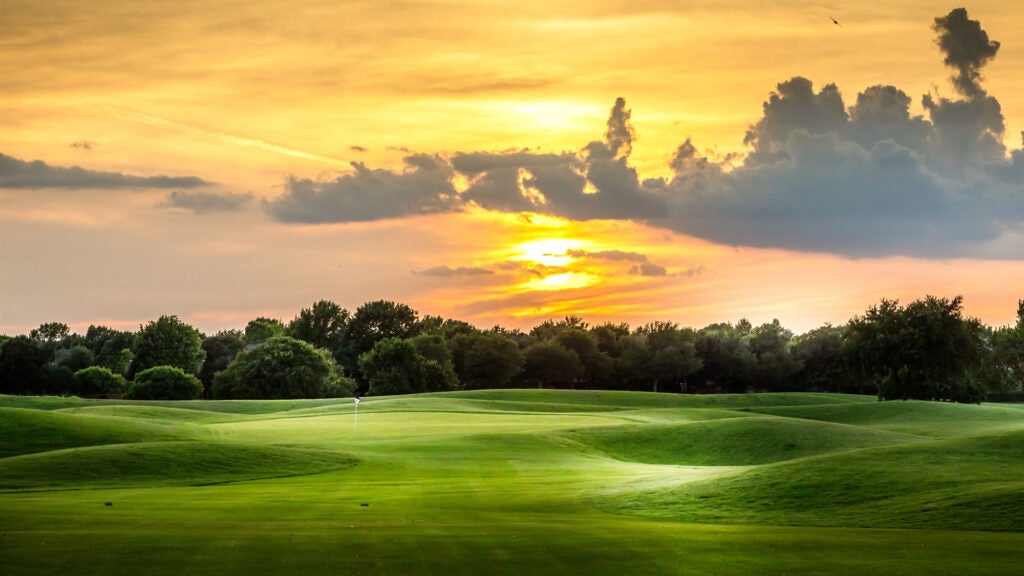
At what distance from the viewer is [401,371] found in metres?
154

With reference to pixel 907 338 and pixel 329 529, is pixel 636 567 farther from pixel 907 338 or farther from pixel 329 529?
pixel 907 338

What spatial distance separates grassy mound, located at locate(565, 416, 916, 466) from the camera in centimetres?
5838

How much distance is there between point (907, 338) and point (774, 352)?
72.3 metres

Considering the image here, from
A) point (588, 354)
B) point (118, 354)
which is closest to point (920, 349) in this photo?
point (588, 354)

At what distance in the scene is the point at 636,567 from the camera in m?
23.0

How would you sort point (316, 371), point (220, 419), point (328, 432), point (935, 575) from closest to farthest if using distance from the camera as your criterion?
point (935, 575)
point (328, 432)
point (220, 419)
point (316, 371)

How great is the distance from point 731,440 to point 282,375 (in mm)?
92378

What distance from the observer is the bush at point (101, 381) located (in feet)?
518

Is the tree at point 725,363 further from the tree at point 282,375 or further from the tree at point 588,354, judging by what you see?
the tree at point 282,375

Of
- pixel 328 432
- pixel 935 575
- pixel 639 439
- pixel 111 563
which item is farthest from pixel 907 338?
pixel 111 563

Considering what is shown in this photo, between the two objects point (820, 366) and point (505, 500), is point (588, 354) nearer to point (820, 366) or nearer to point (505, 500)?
point (820, 366)

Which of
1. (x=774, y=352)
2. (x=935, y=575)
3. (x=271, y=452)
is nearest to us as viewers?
(x=935, y=575)

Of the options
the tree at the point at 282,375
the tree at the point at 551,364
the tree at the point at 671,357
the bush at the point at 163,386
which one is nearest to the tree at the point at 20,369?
the bush at the point at 163,386

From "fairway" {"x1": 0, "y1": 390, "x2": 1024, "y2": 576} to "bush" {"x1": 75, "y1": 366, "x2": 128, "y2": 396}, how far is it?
314ft
